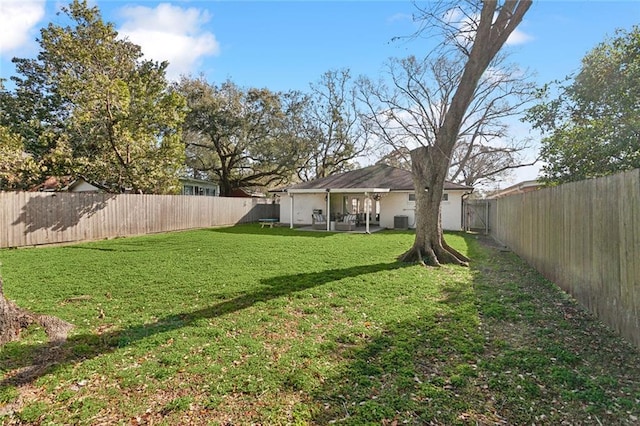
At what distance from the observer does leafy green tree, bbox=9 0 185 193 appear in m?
14.5

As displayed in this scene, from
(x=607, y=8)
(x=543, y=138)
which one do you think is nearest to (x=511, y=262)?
(x=543, y=138)

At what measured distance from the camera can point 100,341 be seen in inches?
149

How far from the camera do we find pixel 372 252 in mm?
10180

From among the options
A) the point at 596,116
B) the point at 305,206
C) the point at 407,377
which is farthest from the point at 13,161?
the point at 596,116

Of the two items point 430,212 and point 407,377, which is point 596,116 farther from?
point 407,377

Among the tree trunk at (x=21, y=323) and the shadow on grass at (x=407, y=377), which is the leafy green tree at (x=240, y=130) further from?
the shadow on grass at (x=407, y=377)

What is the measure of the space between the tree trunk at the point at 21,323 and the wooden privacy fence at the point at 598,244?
5.80 meters

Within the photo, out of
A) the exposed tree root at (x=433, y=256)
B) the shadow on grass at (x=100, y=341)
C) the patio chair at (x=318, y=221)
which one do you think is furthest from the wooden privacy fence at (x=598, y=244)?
the patio chair at (x=318, y=221)

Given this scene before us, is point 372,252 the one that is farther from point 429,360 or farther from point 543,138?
point 429,360

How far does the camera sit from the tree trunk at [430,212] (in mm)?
8602

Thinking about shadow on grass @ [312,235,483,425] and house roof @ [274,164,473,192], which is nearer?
shadow on grass @ [312,235,483,425]

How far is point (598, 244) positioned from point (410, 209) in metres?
15.0

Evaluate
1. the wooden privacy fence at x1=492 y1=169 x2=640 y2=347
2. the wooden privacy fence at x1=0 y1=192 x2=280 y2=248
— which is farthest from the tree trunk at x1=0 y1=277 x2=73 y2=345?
the wooden privacy fence at x1=0 y1=192 x2=280 y2=248

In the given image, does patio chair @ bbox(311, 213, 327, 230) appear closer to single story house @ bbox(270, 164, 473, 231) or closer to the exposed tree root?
single story house @ bbox(270, 164, 473, 231)
